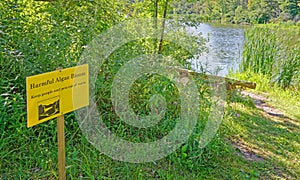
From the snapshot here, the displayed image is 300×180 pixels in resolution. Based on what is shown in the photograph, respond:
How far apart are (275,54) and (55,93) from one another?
15.3 feet

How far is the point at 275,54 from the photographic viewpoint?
16.5 feet

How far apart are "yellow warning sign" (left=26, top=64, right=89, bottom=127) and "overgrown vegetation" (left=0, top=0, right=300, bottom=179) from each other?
51 centimetres

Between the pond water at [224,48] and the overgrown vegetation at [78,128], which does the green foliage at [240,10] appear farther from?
the overgrown vegetation at [78,128]

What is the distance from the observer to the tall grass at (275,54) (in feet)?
16.0

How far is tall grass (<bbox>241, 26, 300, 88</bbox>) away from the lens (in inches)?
193

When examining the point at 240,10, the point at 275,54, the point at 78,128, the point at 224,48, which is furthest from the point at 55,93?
the point at 240,10

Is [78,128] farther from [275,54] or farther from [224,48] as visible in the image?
[224,48]

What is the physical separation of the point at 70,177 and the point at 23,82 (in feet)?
2.44

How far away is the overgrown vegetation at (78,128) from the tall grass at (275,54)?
8.35 ft

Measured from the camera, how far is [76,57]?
208cm

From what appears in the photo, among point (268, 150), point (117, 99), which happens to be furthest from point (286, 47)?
point (117, 99)

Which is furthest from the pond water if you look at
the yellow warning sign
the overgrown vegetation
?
the yellow warning sign

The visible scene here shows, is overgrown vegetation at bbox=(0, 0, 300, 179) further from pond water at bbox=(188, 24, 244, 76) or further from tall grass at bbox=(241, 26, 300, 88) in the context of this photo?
tall grass at bbox=(241, 26, 300, 88)

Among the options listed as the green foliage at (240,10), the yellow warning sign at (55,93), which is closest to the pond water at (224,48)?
the green foliage at (240,10)
